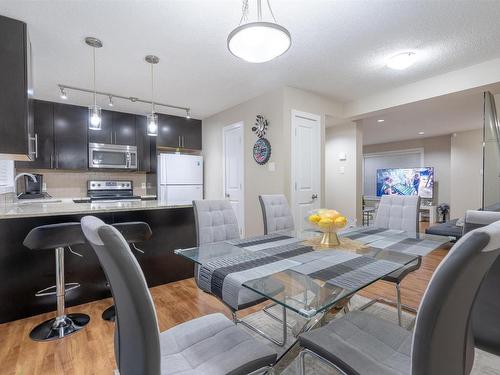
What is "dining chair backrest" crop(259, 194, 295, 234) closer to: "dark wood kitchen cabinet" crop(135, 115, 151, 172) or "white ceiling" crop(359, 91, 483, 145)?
"white ceiling" crop(359, 91, 483, 145)

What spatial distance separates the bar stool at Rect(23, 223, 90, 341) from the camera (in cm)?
189

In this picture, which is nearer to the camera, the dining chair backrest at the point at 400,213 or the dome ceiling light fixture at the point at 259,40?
the dome ceiling light fixture at the point at 259,40

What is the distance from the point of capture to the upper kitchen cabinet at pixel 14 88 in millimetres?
2014

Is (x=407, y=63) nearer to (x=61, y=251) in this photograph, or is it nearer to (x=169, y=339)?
(x=169, y=339)

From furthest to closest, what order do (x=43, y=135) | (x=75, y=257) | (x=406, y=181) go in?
1. (x=406, y=181)
2. (x=43, y=135)
3. (x=75, y=257)

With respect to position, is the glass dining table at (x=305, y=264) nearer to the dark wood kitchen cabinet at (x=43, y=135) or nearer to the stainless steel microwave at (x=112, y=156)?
the stainless steel microwave at (x=112, y=156)

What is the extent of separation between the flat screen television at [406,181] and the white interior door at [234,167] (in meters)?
5.52

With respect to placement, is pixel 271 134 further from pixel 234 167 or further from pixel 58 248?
pixel 58 248

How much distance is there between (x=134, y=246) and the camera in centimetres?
270

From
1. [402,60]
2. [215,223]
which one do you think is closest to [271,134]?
[402,60]

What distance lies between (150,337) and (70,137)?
14.8 feet

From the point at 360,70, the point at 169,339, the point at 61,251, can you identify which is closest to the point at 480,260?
the point at 169,339

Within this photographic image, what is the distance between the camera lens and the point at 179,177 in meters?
4.94

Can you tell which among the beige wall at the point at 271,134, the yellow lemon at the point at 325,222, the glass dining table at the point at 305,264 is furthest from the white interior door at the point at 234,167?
the yellow lemon at the point at 325,222
